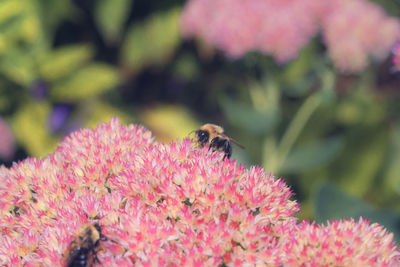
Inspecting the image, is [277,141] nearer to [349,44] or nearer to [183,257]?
[349,44]

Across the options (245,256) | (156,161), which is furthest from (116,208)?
(245,256)

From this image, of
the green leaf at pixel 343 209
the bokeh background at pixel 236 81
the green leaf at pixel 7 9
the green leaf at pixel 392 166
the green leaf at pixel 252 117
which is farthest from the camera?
the green leaf at pixel 392 166

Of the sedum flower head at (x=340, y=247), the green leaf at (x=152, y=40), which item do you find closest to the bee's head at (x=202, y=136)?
the sedum flower head at (x=340, y=247)

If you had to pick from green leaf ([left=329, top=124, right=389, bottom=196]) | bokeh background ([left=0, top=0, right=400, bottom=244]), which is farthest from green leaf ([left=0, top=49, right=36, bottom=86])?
green leaf ([left=329, top=124, right=389, bottom=196])

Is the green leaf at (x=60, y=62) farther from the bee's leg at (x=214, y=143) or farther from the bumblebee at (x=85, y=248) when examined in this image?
the bumblebee at (x=85, y=248)

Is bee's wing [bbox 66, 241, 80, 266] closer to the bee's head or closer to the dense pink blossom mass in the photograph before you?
the dense pink blossom mass

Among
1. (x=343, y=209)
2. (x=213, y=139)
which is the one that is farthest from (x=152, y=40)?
(x=213, y=139)

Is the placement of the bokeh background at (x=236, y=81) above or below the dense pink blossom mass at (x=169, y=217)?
above
